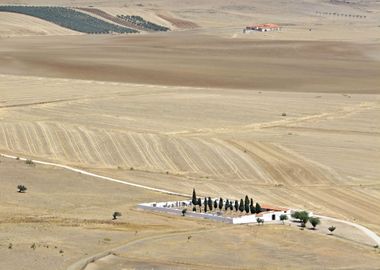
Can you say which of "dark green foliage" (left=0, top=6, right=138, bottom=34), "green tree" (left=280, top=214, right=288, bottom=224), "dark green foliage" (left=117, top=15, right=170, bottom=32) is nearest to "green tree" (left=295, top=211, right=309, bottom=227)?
"green tree" (left=280, top=214, right=288, bottom=224)

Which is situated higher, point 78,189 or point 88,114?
point 88,114

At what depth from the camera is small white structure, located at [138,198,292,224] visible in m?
43.9

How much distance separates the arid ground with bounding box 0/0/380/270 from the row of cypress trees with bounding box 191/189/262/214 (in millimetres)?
1954

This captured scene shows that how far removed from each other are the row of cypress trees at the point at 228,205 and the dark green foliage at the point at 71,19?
323ft

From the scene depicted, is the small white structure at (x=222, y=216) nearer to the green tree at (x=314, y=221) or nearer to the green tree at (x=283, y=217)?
the green tree at (x=283, y=217)

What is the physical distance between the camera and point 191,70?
3807 inches

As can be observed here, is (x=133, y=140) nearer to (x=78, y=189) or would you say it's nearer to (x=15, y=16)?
(x=78, y=189)

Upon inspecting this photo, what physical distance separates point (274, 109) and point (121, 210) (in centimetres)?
3084

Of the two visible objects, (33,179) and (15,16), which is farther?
(15,16)

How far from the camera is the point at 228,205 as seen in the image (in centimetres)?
4647

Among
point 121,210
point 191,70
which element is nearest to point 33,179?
point 121,210

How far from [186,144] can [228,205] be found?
15.6m

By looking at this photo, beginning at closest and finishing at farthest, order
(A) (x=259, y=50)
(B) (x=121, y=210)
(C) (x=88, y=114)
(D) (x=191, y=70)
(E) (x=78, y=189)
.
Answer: (B) (x=121, y=210), (E) (x=78, y=189), (C) (x=88, y=114), (D) (x=191, y=70), (A) (x=259, y=50)

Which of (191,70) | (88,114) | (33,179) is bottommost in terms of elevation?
(33,179)
